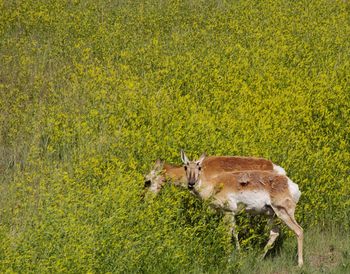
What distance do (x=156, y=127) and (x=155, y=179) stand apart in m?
1.65

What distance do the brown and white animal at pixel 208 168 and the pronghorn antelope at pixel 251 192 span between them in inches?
11.3

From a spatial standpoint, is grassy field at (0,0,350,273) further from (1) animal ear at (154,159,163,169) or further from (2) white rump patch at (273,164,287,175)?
(2) white rump patch at (273,164,287,175)

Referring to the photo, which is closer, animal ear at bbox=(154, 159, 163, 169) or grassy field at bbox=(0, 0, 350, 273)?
grassy field at bbox=(0, 0, 350, 273)

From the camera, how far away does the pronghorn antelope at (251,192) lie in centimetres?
1224

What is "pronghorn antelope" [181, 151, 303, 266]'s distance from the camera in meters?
12.2

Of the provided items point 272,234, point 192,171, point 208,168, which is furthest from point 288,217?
point 192,171

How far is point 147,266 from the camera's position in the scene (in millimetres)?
11000

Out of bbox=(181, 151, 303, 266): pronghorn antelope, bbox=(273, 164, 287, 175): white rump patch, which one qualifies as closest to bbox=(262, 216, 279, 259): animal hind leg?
bbox=(181, 151, 303, 266): pronghorn antelope

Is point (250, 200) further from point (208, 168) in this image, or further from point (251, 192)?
point (208, 168)

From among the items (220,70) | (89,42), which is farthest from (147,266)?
A: (89,42)

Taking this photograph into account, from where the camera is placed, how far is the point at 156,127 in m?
14.1

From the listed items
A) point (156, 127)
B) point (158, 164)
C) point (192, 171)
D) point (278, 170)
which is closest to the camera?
point (192, 171)

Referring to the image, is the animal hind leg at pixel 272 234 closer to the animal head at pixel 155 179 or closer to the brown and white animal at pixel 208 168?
the brown and white animal at pixel 208 168

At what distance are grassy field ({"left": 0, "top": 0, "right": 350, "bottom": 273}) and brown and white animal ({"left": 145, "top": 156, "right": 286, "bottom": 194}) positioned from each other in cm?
29
